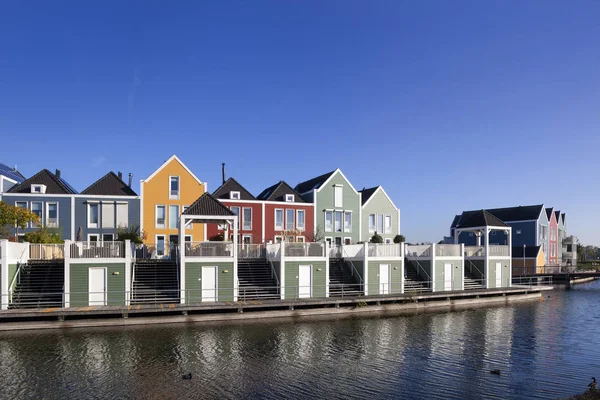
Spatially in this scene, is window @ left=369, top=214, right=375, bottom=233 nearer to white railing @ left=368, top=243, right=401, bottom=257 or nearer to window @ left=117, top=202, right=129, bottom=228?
white railing @ left=368, top=243, right=401, bottom=257

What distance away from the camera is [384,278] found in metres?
36.2

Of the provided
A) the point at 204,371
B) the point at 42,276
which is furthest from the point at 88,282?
the point at 204,371

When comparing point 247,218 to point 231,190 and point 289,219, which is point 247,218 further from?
point 289,219

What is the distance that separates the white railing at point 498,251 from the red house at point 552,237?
43.4 meters

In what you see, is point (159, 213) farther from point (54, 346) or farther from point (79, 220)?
point (54, 346)

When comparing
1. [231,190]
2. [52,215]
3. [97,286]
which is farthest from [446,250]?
[52,215]

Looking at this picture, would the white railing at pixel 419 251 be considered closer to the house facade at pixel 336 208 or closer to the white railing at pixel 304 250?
the white railing at pixel 304 250

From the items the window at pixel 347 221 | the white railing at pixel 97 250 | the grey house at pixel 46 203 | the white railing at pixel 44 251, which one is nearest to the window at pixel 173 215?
the grey house at pixel 46 203

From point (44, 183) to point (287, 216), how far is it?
78.9 ft

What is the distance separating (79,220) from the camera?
43.4 metres

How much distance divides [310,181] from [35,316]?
38.3 m

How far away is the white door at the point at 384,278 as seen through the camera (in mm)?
35656

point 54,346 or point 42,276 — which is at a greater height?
point 42,276

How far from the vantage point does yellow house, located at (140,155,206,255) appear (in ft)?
146
